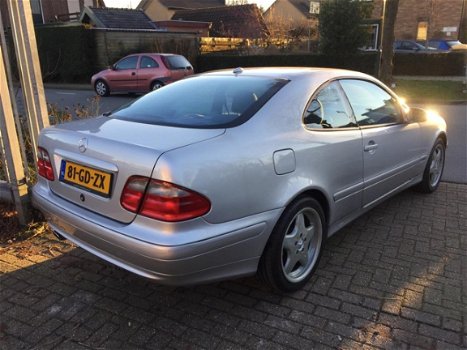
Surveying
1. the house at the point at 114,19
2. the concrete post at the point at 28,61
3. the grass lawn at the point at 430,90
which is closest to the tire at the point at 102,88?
the house at the point at 114,19

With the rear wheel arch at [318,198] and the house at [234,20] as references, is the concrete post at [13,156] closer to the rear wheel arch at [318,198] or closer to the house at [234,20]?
the rear wheel arch at [318,198]

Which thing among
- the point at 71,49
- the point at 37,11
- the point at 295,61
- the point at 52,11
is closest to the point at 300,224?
the point at 295,61

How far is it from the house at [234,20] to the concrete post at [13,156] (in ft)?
88.5

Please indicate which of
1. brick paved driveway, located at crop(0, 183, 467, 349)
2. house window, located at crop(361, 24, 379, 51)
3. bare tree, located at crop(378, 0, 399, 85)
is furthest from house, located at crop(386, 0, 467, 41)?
brick paved driveway, located at crop(0, 183, 467, 349)

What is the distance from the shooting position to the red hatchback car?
47.8 ft

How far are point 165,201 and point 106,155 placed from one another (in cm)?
Answer: 50

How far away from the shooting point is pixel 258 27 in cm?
3097

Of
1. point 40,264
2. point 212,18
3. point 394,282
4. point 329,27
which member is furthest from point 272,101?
point 212,18

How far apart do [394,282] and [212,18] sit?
37928 millimetres

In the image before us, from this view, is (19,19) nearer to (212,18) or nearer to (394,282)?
(394,282)

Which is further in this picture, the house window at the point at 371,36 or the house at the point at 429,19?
the house at the point at 429,19

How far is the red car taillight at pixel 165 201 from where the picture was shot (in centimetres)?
224

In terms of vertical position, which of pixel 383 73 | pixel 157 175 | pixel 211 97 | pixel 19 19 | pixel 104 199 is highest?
pixel 19 19

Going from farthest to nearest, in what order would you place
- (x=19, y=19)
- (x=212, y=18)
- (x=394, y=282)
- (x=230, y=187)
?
(x=212, y=18) < (x=19, y=19) < (x=394, y=282) < (x=230, y=187)
